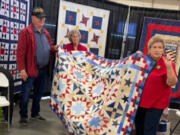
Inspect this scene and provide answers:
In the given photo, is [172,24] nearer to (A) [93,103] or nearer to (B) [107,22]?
(B) [107,22]

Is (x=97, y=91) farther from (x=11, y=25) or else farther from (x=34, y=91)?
(x=11, y=25)

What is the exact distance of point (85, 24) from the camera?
13.3ft

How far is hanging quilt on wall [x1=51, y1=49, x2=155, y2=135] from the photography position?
190 centimetres

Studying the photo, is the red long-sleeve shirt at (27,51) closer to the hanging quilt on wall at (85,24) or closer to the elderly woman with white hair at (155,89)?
the hanging quilt on wall at (85,24)

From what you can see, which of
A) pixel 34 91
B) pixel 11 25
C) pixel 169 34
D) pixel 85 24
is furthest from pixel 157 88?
pixel 169 34

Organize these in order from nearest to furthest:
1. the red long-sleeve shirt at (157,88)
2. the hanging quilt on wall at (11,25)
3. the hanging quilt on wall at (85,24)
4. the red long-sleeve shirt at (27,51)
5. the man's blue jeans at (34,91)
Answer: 1. the red long-sleeve shirt at (157,88)
2. the red long-sleeve shirt at (27,51)
3. the man's blue jeans at (34,91)
4. the hanging quilt on wall at (11,25)
5. the hanging quilt on wall at (85,24)

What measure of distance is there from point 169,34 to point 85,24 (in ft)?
5.69

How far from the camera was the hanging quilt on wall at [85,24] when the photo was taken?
148 inches

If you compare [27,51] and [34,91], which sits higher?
[27,51]

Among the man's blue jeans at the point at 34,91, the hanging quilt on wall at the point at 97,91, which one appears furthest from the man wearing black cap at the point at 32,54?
the hanging quilt on wall at the point at 97,91

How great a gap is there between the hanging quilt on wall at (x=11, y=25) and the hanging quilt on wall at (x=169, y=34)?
2.40 m

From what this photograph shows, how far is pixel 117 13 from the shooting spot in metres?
4.38

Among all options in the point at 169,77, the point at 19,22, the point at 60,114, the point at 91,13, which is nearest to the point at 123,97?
the point at 169,77

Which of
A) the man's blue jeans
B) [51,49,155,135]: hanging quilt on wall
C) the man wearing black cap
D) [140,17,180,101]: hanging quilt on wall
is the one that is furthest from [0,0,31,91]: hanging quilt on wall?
[140,17,180,101]: hanging quilt on wall
